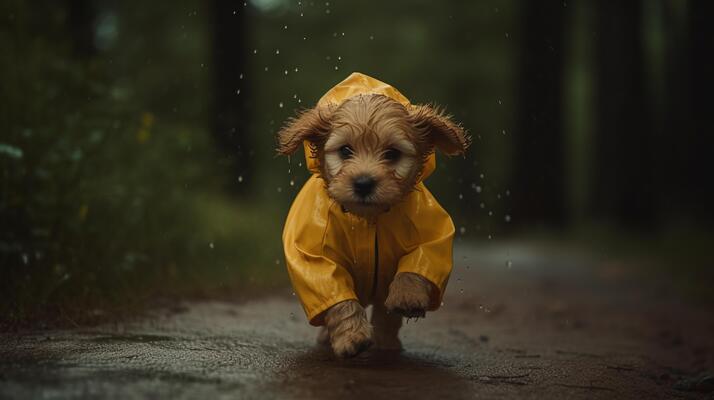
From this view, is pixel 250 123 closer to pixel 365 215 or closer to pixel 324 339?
pixel 324 339

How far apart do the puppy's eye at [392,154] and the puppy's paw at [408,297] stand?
64cm

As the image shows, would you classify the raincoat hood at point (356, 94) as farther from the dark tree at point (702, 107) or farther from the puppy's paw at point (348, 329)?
the dark tree at point (702, 107)

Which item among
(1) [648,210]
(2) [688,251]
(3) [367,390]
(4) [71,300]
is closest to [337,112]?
(3) [367,390]

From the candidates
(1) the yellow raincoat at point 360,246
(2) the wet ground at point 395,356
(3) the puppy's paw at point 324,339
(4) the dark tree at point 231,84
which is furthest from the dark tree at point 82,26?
(1) the yellow raincoat at point 360,246

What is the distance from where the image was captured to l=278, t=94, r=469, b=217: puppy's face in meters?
4.11

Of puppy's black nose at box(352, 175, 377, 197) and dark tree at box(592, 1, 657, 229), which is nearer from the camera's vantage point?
puppy's black nose at box(352, 175, 377, 197)

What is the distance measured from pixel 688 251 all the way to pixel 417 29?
624 inches

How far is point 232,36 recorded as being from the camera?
13672 millimetres

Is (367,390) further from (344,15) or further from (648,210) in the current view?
(344,15)

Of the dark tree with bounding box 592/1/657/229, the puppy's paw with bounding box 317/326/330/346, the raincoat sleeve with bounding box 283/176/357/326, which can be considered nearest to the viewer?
the raincoat sleeve with bounding box 283/176/357/326

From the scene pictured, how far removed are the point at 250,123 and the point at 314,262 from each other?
9299 millimetres

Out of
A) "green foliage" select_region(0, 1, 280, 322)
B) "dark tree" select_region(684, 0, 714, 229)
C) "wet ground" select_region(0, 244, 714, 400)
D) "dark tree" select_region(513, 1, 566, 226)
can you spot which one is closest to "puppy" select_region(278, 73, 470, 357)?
"wet ground" select_region(0, 244, 714, 400)

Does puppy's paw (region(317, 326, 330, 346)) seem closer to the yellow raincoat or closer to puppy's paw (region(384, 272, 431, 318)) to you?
the yellow raincoat

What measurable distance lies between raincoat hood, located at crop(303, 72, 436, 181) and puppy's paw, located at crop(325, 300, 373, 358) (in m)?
0.86
